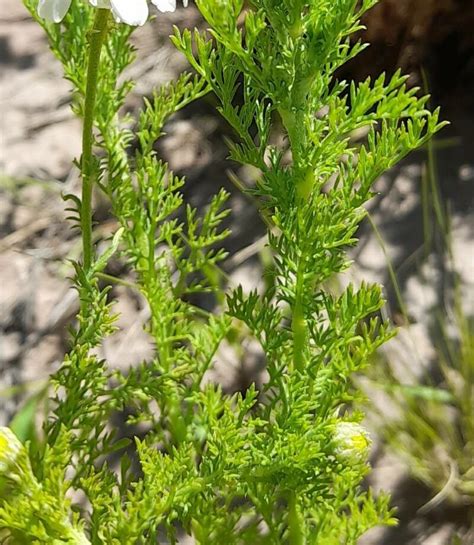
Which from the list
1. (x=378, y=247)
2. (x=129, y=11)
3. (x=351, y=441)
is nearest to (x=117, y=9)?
(x=129, y=11)

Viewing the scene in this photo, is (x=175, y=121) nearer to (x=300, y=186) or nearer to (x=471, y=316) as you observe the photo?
(x=471, y=316)

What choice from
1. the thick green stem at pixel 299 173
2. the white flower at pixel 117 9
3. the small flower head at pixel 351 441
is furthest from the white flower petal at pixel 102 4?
the small flower head at pixel 351 441

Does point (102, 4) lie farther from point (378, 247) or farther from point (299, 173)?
point (378, 247)

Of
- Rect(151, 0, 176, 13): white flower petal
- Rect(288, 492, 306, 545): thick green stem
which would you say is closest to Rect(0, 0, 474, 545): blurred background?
Rect(288, 492, 306, 545): thick green stem

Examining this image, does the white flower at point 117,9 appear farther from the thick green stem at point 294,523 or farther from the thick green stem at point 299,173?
the thick green stem at point 294,523

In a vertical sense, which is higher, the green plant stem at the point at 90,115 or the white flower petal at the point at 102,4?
the white flower petal at the point at 102,4

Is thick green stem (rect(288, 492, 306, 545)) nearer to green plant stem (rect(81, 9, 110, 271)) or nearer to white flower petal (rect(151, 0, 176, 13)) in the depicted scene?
green plant stem (rect(81, 9, 110, 271))

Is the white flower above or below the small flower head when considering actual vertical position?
above
